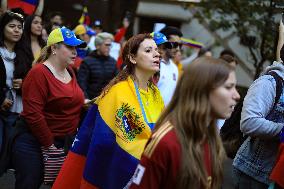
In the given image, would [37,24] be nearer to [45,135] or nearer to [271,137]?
[45,135]

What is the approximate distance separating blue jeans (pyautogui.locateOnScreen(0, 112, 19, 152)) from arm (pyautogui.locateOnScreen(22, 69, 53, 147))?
1.85 ft

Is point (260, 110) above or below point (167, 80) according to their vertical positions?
above

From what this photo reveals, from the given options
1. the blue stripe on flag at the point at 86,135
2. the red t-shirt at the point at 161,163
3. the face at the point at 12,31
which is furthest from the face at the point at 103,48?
the red t-shirt at the point at 161,163

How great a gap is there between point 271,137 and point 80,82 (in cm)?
389

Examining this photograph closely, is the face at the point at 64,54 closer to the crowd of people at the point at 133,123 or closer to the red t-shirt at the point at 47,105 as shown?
the crowd of people at the point at 133,123

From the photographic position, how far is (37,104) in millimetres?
4570

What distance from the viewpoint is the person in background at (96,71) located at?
7.19 meters

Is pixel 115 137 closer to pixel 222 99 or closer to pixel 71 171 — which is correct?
pixel 71 171

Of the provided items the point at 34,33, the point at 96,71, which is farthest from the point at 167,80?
the point at 34,33

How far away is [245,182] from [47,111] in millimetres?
1884

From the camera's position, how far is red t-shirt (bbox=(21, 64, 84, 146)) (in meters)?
4.58

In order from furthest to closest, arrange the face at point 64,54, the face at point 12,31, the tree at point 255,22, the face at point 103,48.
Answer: the tree at point 255,22 → the face at point 103,48 → the face at point 12,31 → the face at point 64,54

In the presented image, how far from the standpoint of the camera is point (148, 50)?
14.6ft

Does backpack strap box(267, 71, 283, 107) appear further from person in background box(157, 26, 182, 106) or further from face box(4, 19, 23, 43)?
face box(4, 19, 23, 43)
